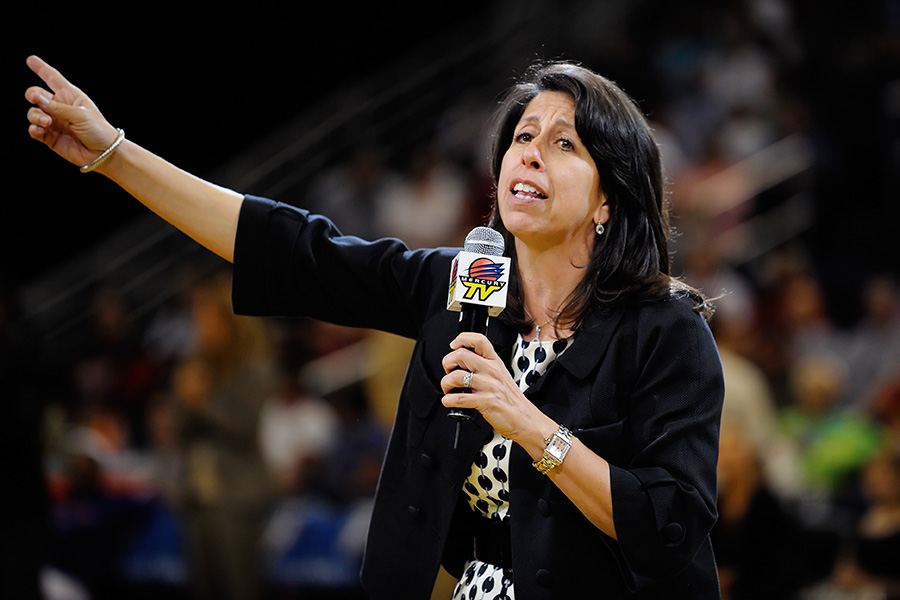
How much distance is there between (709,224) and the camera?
21.4 feet

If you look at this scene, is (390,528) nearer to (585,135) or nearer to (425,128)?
(585,135)

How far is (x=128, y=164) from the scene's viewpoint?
2.26 metres

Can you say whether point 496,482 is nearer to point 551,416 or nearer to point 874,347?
point 551,416

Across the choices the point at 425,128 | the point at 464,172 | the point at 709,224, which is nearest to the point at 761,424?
the point at 709,224

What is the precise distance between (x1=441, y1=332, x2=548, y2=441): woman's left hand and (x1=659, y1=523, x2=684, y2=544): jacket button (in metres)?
0.30

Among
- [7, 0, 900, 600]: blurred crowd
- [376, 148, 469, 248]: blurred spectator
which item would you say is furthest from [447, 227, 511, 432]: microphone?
[376, 148, 469, 248]: blurred spectator

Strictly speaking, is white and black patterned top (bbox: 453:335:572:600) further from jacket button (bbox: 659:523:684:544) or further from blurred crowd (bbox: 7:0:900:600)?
blurred crowd (bbox: 7:0:900:600)

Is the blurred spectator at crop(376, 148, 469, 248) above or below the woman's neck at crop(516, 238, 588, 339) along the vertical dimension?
above

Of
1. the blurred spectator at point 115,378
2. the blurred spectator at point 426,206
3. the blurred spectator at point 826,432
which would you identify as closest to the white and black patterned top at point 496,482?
the blurred spectator at point 826,432

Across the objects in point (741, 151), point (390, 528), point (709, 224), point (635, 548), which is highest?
point (741, 151)

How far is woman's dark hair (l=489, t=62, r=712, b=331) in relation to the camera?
7.01 feet

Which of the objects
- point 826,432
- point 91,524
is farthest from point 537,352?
point 91,524

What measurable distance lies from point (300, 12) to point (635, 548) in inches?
326

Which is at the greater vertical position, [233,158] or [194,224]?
[233,158]
